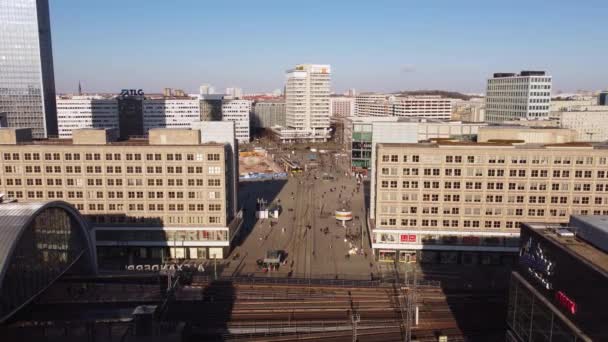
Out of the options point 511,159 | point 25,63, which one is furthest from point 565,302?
point 25,63

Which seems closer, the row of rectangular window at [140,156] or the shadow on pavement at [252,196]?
the row of rectangular window at [140,156]

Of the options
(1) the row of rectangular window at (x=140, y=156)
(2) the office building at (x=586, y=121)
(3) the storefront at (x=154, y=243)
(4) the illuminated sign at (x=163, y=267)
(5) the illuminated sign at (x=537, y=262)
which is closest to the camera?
(5) the illuminated sign at (x=537, y=262)

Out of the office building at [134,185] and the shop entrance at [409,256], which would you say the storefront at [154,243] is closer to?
the office building at [134,185]

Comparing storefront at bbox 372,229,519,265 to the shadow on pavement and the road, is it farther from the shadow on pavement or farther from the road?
the shadow on pavement

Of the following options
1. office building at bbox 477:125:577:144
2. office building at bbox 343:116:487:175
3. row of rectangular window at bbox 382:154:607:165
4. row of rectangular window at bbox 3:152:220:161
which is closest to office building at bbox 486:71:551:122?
office building at bbox 343:116:487:175

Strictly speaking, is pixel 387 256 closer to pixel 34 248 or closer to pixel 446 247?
pixel 446 247

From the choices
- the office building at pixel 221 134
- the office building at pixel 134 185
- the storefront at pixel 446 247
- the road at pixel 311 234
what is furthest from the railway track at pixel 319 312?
the office building at pixel 221 134
